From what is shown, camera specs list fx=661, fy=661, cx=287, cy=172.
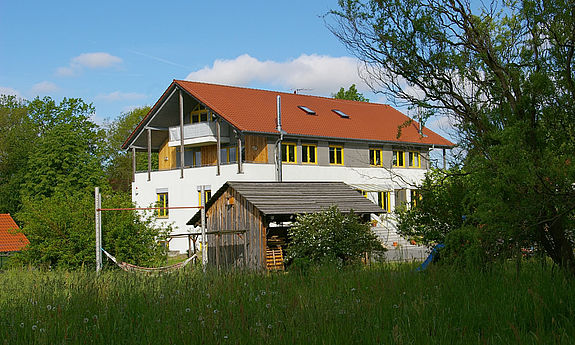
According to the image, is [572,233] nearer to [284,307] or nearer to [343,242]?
[284,307]

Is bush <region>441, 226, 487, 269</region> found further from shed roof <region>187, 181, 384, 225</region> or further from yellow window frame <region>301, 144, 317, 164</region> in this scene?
yellow window frame <region>301, 144, 317, 164</region>

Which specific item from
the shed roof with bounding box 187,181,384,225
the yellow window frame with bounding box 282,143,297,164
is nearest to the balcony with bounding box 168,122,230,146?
the yellow window frame with bounding box 282,143,297,164

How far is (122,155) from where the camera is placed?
244 feet

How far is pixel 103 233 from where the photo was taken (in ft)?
67.0

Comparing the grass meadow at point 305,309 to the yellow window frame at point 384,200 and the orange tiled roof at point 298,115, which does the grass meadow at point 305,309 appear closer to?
the orange tiled roof at point 298,115

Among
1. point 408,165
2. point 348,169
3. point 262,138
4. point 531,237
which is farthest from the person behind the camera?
point 408,165

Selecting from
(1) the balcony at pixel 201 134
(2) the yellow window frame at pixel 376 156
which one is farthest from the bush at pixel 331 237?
(2) the yellow window frame at pixel 376 156

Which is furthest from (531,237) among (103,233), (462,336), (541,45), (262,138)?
(262,138)

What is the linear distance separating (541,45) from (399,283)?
4.96 metres

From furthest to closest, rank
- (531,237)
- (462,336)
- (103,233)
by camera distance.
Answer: (103,233) → (531,237) → (462,336)

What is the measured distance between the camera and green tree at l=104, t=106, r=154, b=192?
72250 millimetres

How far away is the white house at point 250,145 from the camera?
3741cm

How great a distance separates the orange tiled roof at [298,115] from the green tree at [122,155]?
95.8ft

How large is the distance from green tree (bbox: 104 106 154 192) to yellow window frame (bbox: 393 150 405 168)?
1297 inches
